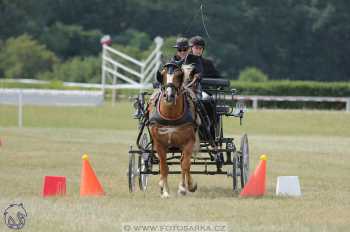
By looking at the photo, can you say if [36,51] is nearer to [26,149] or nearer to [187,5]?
[187,5]

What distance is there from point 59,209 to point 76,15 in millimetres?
64357

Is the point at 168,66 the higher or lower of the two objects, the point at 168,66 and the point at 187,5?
the lower

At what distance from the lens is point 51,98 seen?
154 ft

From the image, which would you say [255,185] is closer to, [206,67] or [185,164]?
[185,164]

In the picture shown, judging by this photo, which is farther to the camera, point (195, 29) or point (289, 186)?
point (195, 29)

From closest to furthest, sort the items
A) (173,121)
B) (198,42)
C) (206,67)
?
1. (173,121)
2. (198,42)
3. (206,67)

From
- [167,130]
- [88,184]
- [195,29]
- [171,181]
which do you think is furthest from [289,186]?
[195,29]

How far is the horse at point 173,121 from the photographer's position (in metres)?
13.0

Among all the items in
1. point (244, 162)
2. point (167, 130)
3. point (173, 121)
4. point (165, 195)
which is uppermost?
point (173, 121)

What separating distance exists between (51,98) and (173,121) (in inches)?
1346

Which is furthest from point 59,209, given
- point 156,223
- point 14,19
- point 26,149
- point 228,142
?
point 14,19

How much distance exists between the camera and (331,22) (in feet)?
208

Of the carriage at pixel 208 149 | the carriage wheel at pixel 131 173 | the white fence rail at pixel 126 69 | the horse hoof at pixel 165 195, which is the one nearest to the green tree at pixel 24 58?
the white fence rail at pixel 126 69

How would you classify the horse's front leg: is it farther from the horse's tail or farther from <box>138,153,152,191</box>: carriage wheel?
<box>138,153,152,191</box>: carriage wheel
